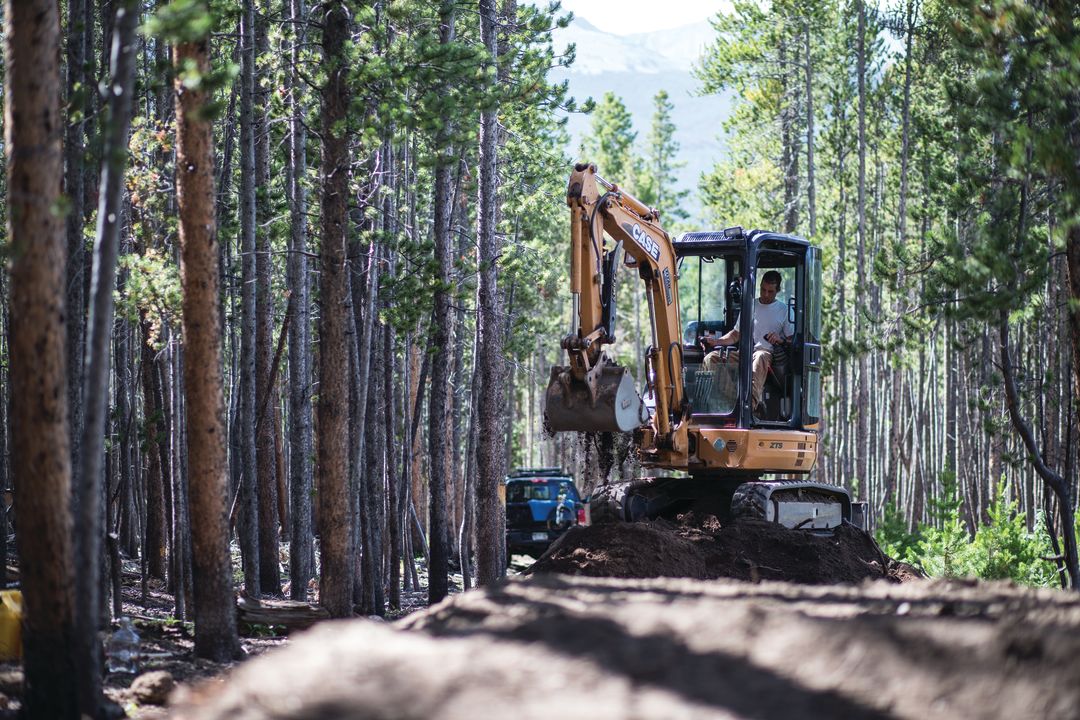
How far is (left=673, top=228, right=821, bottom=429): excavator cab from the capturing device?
42.7 ft

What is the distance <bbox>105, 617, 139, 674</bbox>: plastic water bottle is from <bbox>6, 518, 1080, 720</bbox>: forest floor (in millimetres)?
1213

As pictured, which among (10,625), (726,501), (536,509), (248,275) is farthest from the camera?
(536,509)

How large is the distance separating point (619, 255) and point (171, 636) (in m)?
5.48

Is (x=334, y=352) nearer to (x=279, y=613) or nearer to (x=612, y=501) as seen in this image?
(x=279, y=613)

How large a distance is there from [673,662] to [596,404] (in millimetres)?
5941

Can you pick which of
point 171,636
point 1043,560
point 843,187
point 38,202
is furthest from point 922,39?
point 38,202

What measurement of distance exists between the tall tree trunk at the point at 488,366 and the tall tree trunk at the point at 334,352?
4.25m

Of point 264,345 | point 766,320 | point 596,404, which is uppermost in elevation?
point 264,345

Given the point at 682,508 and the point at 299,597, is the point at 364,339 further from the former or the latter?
the point at 682,508

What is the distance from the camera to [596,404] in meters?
11.1

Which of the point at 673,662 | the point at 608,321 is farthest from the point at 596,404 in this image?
the point at 673,662

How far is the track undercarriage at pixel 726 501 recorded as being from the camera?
1282cm

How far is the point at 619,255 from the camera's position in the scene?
39.8 feet

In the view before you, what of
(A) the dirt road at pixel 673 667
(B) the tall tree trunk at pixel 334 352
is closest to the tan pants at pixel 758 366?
(B) the tall tree trunk at pixel 334 352
